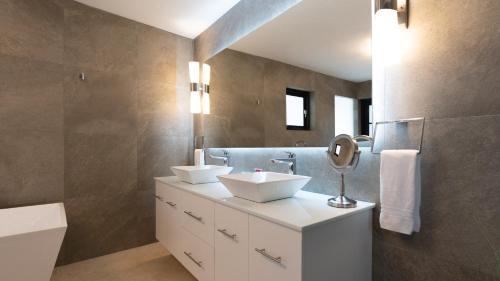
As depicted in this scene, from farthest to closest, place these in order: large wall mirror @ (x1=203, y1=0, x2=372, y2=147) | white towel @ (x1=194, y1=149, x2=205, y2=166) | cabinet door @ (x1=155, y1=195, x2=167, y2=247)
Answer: white towel @ (x1=194, y1=149, x2=205, y2=166)
cabinet door @ (x1=155, y1=195, x2=167, y2=247)
large wall mirror @ (x1=203, y1=0, x2=372, y2=147)

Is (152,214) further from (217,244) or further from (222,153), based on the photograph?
(217,244)

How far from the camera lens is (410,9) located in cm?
129

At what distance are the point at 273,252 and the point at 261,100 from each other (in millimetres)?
1309

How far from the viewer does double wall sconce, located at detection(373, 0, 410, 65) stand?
130cm

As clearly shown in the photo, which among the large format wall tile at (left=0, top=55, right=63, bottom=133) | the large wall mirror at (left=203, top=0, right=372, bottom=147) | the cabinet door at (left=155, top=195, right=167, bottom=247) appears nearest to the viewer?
the large wall mirror at (left=203, top=0, right=372, bottom=147)

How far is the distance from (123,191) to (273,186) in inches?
74.4

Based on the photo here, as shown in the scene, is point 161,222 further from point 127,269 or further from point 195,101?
point 195,101

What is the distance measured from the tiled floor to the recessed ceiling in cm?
240

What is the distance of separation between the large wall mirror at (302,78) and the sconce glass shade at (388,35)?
0.34 feet

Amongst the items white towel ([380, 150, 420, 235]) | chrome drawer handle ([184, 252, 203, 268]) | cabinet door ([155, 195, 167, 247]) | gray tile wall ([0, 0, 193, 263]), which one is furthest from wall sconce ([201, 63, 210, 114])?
white towel ([380, 150, 420, 235])

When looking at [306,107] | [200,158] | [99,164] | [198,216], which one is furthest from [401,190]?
[99,164]

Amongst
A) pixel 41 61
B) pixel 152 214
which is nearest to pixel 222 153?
pixel 152 214

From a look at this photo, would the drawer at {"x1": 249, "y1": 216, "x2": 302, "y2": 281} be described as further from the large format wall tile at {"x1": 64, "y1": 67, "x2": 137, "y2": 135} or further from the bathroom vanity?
the large format wall tile at {"x1": 64, "y1": 67, "x2": 137, "y2": 135}

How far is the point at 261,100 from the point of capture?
2168 mm
